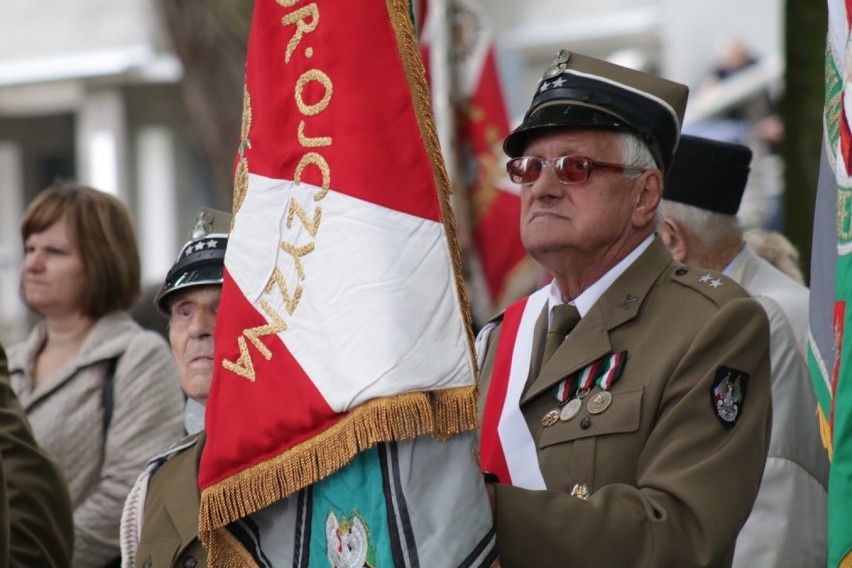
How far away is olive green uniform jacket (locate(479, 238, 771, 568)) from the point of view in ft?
8.82

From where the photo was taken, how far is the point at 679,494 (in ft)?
8.90

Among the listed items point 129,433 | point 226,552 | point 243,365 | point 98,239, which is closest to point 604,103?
point 243,365

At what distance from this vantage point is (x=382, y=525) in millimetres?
2533

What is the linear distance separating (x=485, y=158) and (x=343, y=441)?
16.9ft

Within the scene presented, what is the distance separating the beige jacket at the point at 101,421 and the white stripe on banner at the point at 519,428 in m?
1.85

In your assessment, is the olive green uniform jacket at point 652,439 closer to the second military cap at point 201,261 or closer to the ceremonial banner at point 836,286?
the ceremonial banner at point 836,286

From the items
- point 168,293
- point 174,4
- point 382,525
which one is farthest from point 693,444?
point 174,4

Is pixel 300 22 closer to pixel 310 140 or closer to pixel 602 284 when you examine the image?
pixel 310 140

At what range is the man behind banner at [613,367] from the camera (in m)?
2.70

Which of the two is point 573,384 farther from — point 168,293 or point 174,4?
point 174,4

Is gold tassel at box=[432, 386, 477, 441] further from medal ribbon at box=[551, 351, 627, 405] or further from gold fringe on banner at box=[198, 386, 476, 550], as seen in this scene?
medal ribbon at box=[551, 351, 627, 405]

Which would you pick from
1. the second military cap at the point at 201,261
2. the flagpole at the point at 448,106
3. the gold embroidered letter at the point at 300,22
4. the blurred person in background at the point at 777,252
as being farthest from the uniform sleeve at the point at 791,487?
the flagpole at the point at 448,106

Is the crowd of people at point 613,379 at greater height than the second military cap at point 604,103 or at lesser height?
lesser

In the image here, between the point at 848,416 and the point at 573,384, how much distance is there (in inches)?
30.7
